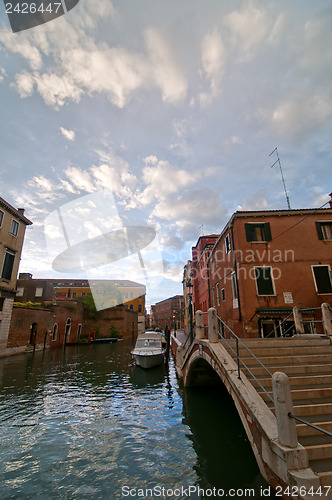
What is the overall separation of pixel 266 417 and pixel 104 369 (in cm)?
1559

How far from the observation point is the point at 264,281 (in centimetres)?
1393

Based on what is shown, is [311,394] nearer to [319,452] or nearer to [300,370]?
[300,370]

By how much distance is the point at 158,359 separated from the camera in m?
17.8

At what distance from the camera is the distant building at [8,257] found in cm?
2077

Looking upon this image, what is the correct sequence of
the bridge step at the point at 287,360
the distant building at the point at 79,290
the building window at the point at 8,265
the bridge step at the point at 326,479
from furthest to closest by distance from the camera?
the distant building at the point at 79,290, the building window at the point at 8,265, the bridge step at the point at 287,360, the bridge step at the point at 326,479

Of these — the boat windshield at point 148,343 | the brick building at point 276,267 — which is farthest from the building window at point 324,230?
the boat windshield at point 148,343

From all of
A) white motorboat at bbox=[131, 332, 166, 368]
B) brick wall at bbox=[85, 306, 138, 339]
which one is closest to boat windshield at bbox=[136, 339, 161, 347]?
white motorboat at bbox=[131, 332, 166, 368]

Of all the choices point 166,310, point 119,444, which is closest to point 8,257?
point 119,444

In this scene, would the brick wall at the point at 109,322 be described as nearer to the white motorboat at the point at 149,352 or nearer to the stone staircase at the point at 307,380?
the white motorboat at the point at 149,352

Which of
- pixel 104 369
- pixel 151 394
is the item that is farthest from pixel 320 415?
pixel 104 369

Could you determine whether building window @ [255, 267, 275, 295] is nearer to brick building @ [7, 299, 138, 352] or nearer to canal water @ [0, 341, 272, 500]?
canal water @ [0, 341, 272, 500]

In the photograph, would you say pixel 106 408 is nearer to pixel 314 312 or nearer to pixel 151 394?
pixel 151 394

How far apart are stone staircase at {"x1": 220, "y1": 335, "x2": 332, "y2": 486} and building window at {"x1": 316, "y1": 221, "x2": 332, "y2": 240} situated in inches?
330

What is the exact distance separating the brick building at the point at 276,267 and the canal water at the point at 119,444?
4.89m
